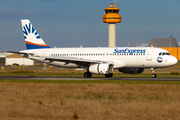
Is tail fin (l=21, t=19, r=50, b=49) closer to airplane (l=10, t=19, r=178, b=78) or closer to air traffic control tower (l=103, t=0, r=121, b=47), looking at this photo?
airplane (l=10, t=19, r=178, b=78)

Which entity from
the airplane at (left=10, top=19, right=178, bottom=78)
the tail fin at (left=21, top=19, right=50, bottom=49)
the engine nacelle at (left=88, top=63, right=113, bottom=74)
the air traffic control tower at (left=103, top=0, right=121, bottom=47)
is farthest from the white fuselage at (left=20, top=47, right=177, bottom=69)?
the air traffic control tower at (left=103, top=0, right=121, bottom=47)

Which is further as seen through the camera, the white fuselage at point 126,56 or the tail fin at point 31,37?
the tail fin at point 31,37

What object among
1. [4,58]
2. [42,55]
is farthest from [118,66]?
[4,58]

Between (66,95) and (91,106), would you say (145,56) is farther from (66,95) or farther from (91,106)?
(91,106)

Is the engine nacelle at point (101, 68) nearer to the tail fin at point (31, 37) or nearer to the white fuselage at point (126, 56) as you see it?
the white fuselage at point (126, 56)

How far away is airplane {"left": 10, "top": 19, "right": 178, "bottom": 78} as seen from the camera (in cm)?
3881

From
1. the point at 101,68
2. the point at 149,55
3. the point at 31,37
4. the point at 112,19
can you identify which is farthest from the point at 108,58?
the point at 112,19

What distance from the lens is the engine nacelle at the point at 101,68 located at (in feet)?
125

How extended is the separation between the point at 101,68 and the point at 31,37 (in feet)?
49.5

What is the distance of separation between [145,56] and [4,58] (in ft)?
374

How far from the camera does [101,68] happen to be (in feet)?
126

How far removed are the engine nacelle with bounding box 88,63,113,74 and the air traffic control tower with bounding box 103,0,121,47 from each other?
95374 millimetres

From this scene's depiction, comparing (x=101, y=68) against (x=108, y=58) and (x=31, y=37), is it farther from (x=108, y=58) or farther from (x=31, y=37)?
(x=31, y=37)

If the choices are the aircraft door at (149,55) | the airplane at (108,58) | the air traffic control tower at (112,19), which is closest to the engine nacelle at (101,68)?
the airplane at (108,58)
